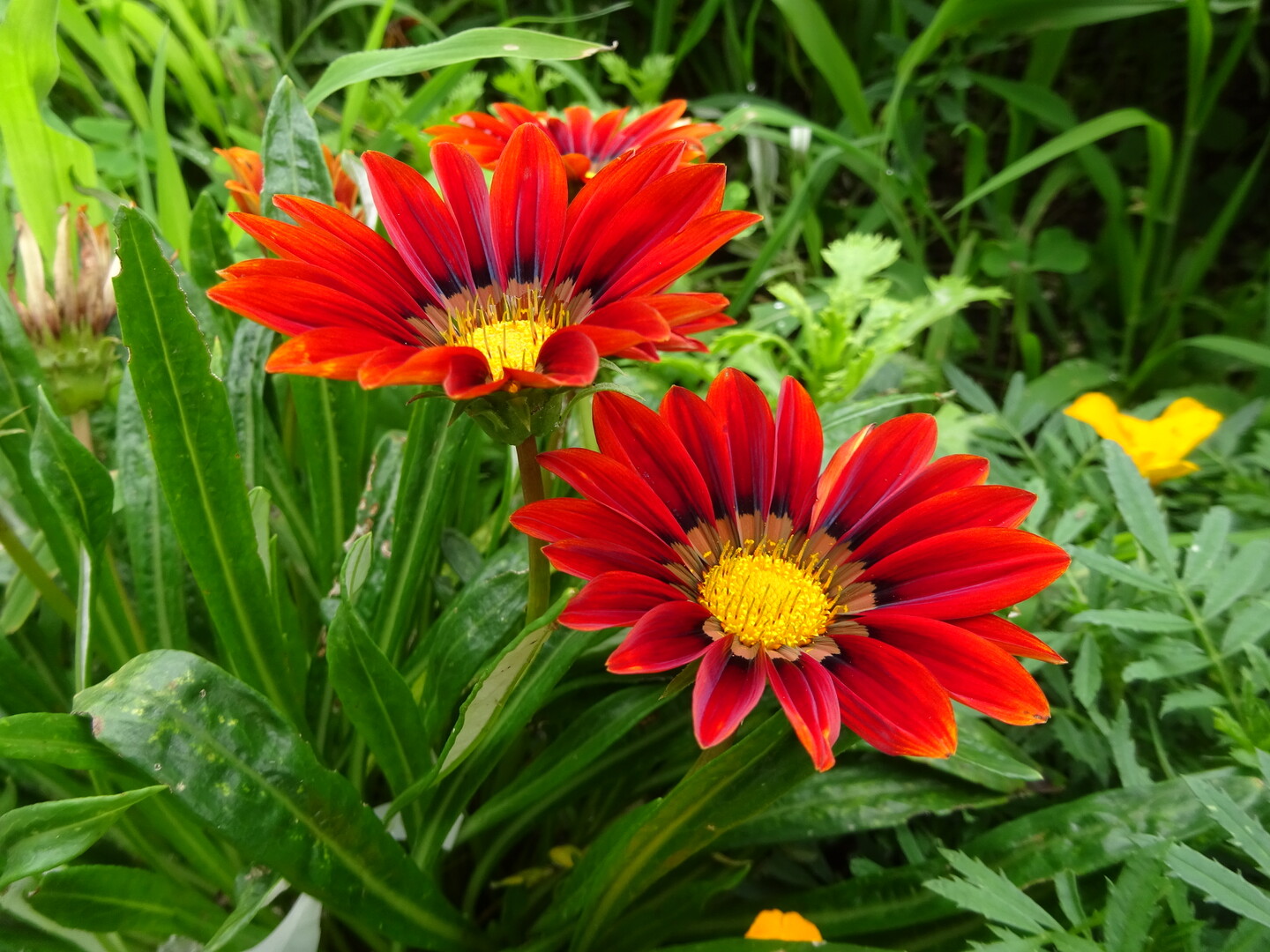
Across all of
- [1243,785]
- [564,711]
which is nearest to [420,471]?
[564,711]

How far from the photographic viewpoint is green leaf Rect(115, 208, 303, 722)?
1.48 ft

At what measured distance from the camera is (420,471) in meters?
0.60

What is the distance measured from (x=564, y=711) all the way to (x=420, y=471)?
0.71 feet

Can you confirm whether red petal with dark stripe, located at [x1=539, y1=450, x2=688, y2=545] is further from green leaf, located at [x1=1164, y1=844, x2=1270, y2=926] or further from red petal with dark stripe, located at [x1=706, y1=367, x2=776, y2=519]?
green leaf, located at [x1=1164, y1=844, x2=1270, y2=926]

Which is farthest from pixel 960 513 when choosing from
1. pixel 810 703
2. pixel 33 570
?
pixel 33 570

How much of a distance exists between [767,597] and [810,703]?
0.34ft

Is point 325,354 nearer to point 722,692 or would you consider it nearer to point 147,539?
point 722,692

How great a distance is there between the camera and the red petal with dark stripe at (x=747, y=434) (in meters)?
0.48

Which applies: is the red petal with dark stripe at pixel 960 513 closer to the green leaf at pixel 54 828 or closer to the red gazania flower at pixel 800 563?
the red gazania flower at pixel 800 563

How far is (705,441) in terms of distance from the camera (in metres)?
0.48

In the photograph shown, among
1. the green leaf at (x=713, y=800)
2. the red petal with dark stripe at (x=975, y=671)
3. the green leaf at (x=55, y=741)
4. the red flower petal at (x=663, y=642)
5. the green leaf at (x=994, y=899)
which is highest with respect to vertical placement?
the green leaf at (x=55, y=741)

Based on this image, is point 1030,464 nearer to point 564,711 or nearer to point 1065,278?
point 564,711

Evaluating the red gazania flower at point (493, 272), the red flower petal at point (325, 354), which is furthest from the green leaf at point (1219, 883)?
the red flower petal at point (325, 354)

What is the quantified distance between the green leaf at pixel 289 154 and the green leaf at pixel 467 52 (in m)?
0.02
